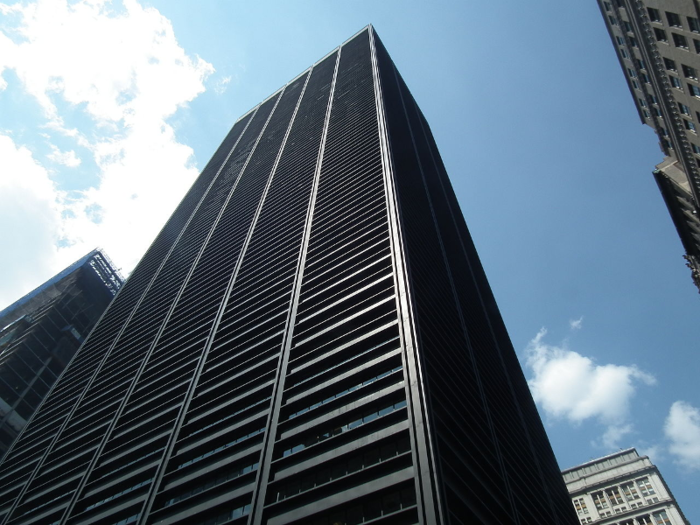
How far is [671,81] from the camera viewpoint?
1538 inches

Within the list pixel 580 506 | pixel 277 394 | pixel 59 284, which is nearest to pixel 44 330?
pixel 59 284

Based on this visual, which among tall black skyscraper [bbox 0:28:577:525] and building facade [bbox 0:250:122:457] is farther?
building facade [bbox 0:250:122:457]

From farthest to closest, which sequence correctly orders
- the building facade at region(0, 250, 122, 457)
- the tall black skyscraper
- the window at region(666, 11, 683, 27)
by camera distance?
the building facade at region(0, 250, 122, 457), the window at region(666, 11, 683, 27), the tall black skyscraper

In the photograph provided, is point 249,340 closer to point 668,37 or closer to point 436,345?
point 436,345

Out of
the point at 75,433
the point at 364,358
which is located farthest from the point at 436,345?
the point at 75,433

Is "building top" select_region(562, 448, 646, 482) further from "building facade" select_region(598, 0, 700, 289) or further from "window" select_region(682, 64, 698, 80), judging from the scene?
"window" select_region(682, 64, 698, 80)

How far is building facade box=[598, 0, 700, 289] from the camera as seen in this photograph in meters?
33.7

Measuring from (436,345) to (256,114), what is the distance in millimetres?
108179

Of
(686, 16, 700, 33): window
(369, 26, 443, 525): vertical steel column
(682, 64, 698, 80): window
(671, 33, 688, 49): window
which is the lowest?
(369, 26, 443, 525): vertical steel column

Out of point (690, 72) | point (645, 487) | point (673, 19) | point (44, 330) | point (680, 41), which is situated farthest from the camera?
point (645, 487)

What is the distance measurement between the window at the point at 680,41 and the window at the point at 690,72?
4.54ft

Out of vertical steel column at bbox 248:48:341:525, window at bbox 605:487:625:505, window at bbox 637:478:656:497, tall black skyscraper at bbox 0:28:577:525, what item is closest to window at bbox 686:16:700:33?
tall black skyscraper at bbox 0:28:577:525

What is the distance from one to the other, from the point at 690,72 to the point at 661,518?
82444 millimetres

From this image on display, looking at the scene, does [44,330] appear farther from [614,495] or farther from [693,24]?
[614,495]
